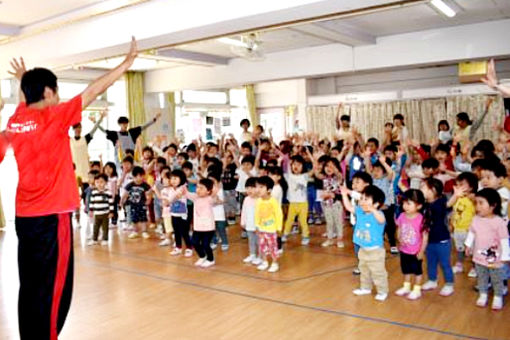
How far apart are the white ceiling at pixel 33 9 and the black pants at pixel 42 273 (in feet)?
14.2

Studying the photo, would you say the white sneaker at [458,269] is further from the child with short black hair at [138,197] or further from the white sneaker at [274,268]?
the child with short black hair at [138,197]

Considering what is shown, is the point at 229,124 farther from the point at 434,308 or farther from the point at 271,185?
the point at 434,308

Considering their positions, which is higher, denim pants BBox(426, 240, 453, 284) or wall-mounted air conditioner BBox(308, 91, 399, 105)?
wall-mounted air conditioner BBox(308, 91, 399, 105)

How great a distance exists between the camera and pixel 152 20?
5738 millimetres

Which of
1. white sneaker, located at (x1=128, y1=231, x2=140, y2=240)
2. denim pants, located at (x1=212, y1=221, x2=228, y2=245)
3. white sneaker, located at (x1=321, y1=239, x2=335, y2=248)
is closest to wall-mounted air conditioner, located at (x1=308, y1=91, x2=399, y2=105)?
white sneaker, located at (x1=321, y1=239, x2=335, y2=248)

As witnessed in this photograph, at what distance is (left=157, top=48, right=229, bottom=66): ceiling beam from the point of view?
9.33 metres

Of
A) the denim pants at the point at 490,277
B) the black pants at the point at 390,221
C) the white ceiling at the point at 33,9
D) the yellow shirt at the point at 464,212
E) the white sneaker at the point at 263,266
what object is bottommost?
the white sneaker at the point at 263,266

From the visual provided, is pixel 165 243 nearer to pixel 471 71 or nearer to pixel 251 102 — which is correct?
pixel 471 71

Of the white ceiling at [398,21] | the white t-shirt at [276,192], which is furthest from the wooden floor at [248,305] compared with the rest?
A: the white ceiling at [398,21]

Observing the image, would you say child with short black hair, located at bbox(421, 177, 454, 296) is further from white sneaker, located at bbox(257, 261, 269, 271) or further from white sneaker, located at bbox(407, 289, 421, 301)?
white sneaker, located at bbox(257, 261, 269, 271)

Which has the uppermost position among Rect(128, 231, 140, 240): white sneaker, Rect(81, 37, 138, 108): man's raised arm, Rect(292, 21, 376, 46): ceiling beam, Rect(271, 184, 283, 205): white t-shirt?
Rect(292, 21, 376, 46): ceiling beam

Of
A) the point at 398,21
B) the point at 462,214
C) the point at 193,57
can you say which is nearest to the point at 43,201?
the point at 462,214

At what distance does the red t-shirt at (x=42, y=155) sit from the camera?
7.97ft

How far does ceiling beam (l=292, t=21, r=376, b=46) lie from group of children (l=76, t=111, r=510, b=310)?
1.41m
